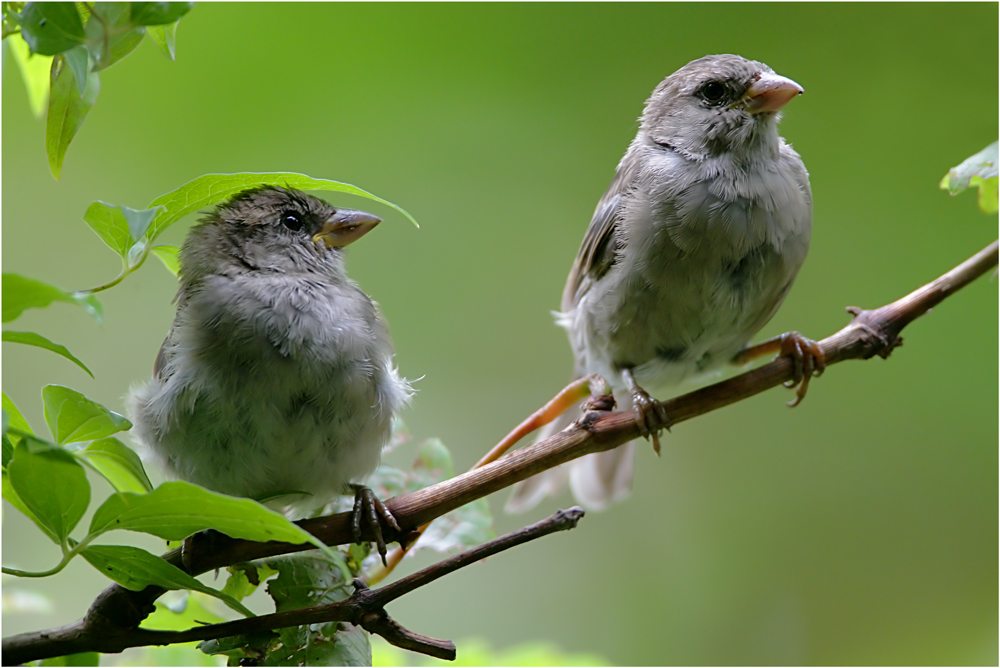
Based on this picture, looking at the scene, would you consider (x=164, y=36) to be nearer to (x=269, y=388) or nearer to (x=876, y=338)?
(x=269, y=388)

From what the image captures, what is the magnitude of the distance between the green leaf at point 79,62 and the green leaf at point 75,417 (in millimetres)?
408

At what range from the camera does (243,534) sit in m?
0.97

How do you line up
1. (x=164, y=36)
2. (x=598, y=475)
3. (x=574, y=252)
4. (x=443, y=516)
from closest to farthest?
1. (x=164, y=36)
2. (x=443, y=516)
3. (x=598, y=475)
4. (x=574, y=252)

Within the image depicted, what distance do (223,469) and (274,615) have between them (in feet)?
1.96

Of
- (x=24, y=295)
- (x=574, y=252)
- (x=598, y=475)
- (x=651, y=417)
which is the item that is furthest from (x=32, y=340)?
(x=574, y=252)

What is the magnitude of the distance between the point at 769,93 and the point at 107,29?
1654 mm

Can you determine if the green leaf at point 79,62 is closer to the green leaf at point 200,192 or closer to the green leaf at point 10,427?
the green leaf at point 200,192

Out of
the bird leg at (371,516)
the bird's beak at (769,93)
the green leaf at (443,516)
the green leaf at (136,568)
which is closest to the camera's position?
the green leaf at (136,568)

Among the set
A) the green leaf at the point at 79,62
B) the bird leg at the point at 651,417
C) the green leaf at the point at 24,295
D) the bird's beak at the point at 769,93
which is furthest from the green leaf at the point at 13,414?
the bird's beak at the point at 769,93

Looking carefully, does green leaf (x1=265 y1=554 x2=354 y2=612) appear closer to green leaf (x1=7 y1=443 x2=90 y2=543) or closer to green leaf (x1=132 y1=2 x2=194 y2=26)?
green leaf (x1=7 y1=443 x2=90 y2=543)

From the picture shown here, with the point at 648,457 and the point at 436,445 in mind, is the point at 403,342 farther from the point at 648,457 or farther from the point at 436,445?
the point at 436,445

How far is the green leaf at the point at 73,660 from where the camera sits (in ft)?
3.94

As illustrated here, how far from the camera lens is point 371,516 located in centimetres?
160

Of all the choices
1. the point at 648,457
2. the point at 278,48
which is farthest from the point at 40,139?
the point at 648,457
